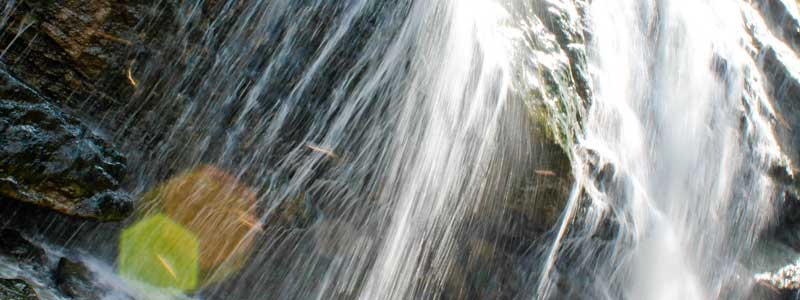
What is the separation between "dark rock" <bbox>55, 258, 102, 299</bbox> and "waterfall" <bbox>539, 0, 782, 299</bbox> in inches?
141

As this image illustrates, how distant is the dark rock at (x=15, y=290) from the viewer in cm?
273

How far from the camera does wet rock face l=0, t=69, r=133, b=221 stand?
11.1 ft

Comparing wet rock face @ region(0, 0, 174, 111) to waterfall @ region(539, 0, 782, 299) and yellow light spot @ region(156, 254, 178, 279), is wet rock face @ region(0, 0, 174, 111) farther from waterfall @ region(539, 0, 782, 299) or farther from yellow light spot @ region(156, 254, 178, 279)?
waterfall @ region(539, 0, 782, 299)

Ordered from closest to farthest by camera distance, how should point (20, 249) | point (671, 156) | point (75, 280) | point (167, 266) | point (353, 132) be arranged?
point (20, 249) → point (75, 280) → point (353, 132) → point (167, 266) → point (671, 156)

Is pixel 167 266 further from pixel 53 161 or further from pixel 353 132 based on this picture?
pixel 353 132

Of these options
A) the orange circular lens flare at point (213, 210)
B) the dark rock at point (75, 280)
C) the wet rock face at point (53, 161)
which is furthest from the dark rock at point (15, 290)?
the orange circular lens flare at point (213, 210)

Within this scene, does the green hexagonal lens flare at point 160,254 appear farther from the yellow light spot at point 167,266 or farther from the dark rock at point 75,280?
the dark rock at point 75,280

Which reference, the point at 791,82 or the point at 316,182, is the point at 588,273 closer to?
the point at 316,182

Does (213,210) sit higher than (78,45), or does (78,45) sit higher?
(78,45)

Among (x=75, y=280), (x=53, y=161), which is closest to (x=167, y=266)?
(x=75, y=280)

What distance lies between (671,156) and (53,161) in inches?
238

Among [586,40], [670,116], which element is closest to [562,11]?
[586,40]

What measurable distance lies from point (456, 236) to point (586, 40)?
248 cm

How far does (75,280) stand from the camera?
11.8 ft
